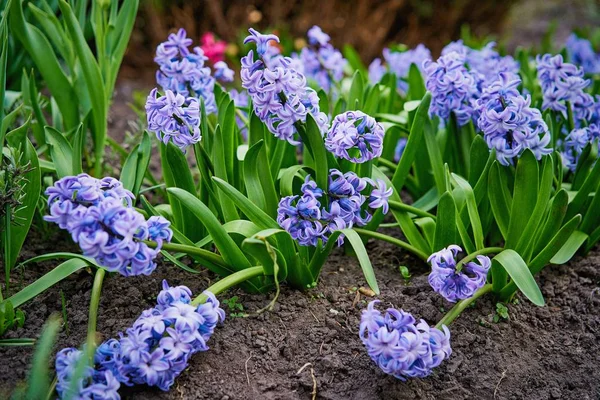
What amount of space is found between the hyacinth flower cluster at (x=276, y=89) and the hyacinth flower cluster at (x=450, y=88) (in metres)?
0.63

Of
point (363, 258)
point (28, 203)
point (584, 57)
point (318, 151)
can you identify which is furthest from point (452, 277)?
point (584, 57)

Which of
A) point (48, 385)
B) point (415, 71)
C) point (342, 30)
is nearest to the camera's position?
point (48, 385)

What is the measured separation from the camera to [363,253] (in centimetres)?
184

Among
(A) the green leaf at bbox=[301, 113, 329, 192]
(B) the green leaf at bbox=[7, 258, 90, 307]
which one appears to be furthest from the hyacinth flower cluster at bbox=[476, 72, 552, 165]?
(B) the green leaf at bbox=[7, 258, 90, 307]

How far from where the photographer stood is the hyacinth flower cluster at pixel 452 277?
5.96 ft

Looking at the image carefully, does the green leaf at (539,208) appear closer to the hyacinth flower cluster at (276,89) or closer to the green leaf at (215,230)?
the hyacinth flower cluster at (276,89)

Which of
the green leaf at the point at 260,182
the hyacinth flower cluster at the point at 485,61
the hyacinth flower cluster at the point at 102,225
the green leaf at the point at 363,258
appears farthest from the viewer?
the hyacinth flower cluster at the point at 485,61

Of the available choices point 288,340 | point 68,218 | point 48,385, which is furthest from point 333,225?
point 48,385

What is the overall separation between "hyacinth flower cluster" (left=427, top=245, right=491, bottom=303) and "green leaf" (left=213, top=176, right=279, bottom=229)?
465mm

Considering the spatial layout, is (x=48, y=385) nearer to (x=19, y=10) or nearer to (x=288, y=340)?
(x=288, y=340)

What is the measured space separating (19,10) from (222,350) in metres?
1.43

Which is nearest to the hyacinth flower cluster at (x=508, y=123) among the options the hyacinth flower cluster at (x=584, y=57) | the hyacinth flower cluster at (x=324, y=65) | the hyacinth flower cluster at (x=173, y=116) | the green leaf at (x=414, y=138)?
the green leaf at (x=414, y=138)

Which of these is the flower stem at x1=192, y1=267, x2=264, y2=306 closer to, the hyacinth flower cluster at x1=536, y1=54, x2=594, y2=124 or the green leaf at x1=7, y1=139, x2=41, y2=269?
the green leaf at x1=7, y1=139, x2=41, y2=269

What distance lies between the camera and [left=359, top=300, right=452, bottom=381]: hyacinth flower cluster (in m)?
1.64
